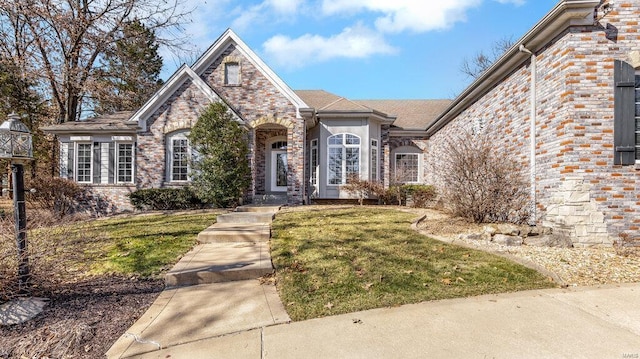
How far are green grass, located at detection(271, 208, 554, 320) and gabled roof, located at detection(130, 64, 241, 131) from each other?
8032 millimetres

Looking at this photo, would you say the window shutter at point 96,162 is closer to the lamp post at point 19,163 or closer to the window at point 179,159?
the window at point 179,159

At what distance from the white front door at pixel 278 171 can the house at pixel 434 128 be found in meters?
0.05

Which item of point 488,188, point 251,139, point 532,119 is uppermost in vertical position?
point 251,139

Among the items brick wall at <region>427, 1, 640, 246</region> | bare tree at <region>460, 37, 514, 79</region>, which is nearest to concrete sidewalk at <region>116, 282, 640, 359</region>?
brick wall at <region>427, 1, 640, 246</region>

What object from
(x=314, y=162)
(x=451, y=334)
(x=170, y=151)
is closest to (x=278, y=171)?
(x=314, y=162)

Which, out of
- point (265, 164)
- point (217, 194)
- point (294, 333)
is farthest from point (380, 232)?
point (265, 164)

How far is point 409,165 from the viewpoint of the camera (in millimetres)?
15984

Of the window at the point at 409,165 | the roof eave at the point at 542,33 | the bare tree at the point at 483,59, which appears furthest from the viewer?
the bare tree at the point at 483,59

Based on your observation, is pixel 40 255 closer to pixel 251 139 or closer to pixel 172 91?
pixel 251 139

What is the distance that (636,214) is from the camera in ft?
19.5

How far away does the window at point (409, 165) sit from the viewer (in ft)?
52.0

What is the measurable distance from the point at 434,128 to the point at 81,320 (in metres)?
14.6

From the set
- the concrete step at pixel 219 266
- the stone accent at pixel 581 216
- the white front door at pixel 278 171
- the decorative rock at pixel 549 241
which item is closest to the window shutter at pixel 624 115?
the stone accent at pixel 581 216

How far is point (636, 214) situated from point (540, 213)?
4.98 ft
